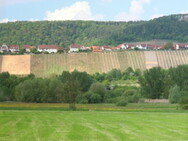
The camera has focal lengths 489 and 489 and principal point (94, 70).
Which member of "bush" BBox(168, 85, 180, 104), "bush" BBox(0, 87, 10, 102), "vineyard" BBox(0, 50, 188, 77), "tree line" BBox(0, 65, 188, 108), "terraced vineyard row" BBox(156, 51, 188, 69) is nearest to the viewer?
"bush" BBox(168, 85, 180, 104)

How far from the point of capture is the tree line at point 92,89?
88.8m

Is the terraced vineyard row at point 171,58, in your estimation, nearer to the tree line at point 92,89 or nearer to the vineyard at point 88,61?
the vineyard at point 88,61

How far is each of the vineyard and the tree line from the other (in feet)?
67.0

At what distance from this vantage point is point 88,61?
154000 mm

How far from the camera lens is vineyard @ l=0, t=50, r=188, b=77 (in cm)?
14225

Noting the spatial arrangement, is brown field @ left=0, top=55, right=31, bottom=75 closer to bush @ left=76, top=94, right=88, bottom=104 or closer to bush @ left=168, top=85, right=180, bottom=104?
bush @ left=76, top=94, right=88, bottom=104

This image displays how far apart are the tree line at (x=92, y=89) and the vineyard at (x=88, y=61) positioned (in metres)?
20.4

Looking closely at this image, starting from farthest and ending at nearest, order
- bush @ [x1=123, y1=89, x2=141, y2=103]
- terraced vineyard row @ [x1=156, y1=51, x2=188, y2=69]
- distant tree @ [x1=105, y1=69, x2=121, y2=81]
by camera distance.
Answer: terraced vineyard row @ [x1=156, y1=51, x2=188, y2=69]
distant tree @ [x1=105, y1=69, x2=121, y2=81]
bush @ [x1=123, y1=89, x2=141, y2=103]

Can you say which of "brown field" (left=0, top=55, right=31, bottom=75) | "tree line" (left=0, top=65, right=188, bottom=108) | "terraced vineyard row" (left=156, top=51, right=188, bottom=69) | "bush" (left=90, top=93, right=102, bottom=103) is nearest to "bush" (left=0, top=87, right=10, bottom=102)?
"tree line" (left=0, top=65, right=188, bottom=108)

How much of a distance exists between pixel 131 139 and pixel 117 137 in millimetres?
1038

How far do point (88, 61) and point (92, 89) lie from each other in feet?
177

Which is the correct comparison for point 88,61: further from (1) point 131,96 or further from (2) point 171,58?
(1) point 131,96

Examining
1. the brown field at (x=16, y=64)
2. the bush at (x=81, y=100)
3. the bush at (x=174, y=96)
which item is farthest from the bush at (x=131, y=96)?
the brown field at (x=16, y=64)

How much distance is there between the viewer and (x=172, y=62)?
158500 mm
